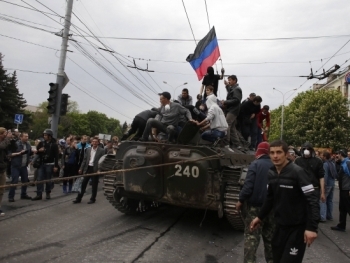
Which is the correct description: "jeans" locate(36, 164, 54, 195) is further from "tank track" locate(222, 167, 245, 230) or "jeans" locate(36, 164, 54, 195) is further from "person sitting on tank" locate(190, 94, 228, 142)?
"tank track" locate(222, 167, 245, 230)

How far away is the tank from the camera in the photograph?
6.84 metres

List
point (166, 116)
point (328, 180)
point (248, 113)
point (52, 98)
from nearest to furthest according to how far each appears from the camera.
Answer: point (166, 116) < point (328, 180) < point (248, 113) < point (52, 98)

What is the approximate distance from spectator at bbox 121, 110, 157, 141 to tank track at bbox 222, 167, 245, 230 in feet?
8.21

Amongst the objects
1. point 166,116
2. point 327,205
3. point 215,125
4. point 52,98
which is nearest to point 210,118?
point 215,125

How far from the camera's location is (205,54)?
41.1ft

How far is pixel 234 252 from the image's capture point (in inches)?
243

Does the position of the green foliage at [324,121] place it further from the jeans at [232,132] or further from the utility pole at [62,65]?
the jeans at [232,132]

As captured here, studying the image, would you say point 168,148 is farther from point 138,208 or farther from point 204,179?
point 138,208

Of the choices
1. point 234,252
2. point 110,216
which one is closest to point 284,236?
point 234,252

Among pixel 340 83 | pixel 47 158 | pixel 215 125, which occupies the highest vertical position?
pixel 340 83

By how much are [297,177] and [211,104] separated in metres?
4.23

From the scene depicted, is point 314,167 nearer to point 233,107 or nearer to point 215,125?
point 233,107

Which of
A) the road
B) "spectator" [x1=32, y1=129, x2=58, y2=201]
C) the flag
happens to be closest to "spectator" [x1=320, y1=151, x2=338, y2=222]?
the road

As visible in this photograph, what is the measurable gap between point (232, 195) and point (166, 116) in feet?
7.52
